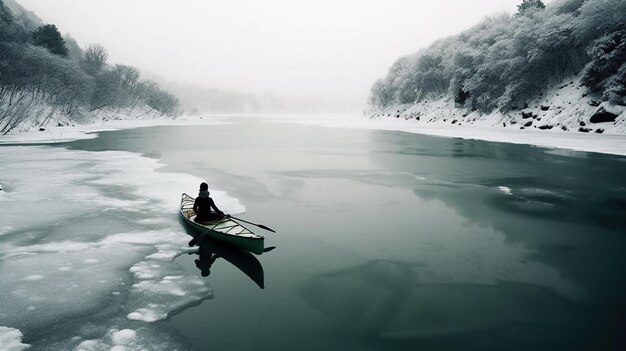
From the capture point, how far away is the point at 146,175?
689 inches

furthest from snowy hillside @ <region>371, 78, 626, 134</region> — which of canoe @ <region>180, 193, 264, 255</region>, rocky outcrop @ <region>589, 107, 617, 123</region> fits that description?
canoe @ <region>180, 193, 264, 255</region>

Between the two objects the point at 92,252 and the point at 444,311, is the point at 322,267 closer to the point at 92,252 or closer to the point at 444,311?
the point at 444,311

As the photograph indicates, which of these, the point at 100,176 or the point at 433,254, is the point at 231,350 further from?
the point at 100,176

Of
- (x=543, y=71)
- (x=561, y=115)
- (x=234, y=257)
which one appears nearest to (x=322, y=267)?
(x=234, y=257)

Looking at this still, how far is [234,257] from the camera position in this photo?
861 cm

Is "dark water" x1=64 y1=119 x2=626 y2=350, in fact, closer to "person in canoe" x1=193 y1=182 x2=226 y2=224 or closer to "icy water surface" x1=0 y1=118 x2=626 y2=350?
"icy water surface" x1=0 y1=118 x2=626 y2=350

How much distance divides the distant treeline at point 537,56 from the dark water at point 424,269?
88.9ft

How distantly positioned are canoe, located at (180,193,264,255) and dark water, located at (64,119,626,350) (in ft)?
1.55

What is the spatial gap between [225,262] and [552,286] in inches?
272

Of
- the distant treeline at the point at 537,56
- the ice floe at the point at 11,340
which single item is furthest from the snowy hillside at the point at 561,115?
the ice floe at the point at 11,340

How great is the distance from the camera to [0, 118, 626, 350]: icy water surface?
216 inches

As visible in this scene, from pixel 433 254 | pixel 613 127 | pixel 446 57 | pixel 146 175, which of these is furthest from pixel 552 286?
pixel 446 57

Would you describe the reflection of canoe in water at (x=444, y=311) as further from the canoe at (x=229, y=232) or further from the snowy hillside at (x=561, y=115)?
the snowy hillside at (x=561, y=115)

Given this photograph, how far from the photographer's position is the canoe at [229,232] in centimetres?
820
